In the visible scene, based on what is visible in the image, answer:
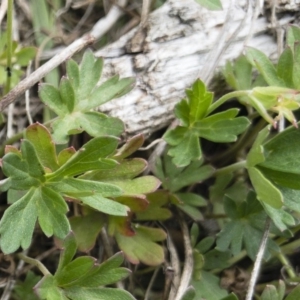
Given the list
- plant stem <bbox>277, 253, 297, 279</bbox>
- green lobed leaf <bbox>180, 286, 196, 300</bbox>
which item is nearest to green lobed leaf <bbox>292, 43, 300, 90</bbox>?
plant stem <bbox>277, 253, 297, 279</bbox>

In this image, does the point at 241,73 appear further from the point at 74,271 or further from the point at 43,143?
the point at 74,271

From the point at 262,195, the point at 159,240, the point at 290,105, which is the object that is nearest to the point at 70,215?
the point at 159,240

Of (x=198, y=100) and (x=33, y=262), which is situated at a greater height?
(x=198, y=100)

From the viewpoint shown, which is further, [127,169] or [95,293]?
[127,169]

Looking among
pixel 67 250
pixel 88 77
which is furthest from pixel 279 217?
pixel 88 77

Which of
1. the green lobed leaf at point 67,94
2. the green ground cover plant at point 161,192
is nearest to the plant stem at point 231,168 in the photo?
the green ground cover plant at point 161,192

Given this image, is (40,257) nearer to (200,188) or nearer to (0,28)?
(200,188)

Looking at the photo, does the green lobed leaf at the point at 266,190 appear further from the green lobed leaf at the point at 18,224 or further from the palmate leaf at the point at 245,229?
the green lobed leaf at the point at 18,224
